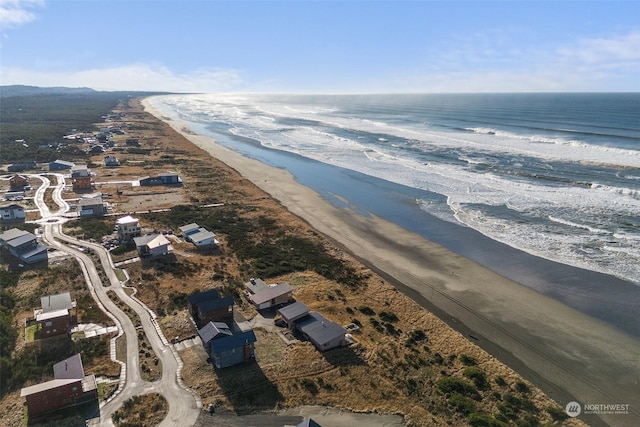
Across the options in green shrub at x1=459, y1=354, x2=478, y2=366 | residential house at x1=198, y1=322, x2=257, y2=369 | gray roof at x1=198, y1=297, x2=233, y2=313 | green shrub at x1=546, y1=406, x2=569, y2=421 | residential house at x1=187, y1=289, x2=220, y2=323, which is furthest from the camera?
residential house at x1=187, y1=289, x2=220, y2=323

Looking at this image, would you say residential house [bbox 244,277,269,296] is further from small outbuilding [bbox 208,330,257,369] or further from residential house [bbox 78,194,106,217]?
residential house [bbox 78,194,106,217]

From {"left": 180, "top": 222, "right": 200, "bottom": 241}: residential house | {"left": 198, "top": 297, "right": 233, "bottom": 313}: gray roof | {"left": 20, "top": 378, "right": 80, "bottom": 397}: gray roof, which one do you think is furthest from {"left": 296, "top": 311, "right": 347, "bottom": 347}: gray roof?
{"left": 180, "top": 222, "right": 200, "bottom": 241}: residential house

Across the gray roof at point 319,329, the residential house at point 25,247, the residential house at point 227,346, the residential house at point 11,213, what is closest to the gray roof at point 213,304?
the residential house at point 227,346

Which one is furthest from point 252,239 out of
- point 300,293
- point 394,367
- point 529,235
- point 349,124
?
point 349,124

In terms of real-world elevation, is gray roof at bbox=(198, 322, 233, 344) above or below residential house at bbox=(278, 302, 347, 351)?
above

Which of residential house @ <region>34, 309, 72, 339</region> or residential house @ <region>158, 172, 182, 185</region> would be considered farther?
residential house @ <region>158, 172, 182, 185</region>

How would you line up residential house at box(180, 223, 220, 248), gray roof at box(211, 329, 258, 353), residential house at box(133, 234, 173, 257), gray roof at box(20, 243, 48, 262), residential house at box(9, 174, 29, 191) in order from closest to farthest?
gray roof at box(211, 329, 258, 353), gray roof at box(20, 243, 48, 262), residential house at box(133, 234, 173, 257), residential house at box(180, 223, 220, 248), residential house at box(9, 174, 29, 191)

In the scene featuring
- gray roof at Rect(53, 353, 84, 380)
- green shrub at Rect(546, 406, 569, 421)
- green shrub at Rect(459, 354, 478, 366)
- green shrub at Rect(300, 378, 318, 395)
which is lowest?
green shrub at Rect(300, 378, 318, 395)
